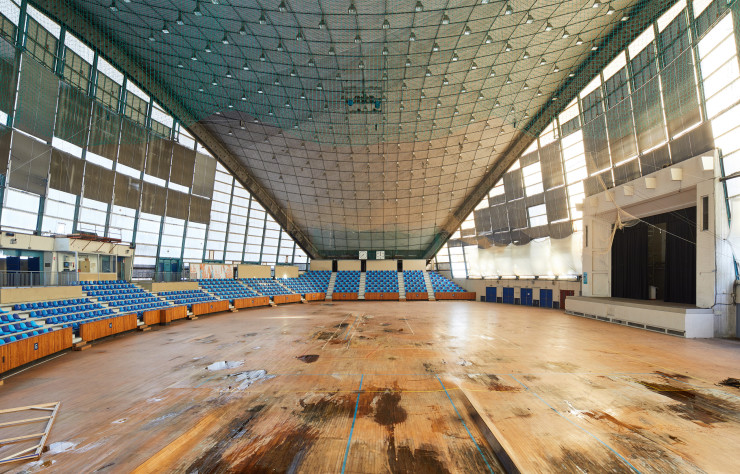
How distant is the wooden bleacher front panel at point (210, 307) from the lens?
2323cm

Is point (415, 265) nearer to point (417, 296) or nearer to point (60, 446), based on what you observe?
point (417, 296)

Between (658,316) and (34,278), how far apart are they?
99.2ft

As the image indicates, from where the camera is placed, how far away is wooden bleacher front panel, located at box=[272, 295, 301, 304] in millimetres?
32859

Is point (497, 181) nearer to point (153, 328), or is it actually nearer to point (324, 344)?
point (324, 344)

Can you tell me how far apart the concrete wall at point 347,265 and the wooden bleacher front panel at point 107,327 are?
94.3ft

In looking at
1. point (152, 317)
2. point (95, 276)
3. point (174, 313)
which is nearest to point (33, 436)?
point (152, 317)

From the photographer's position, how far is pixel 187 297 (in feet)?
79.6

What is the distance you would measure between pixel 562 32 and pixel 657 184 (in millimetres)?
10108

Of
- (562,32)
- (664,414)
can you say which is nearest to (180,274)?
(664,414)

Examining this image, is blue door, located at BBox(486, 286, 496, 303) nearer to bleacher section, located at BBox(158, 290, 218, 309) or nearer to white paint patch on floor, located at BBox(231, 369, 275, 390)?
bleacher section, located at BBox(158, 290, 218, 309)

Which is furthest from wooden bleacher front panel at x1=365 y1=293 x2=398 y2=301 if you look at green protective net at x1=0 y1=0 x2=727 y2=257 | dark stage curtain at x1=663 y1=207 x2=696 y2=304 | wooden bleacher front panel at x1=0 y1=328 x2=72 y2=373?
wooden bleacher front panel at x1=0 y1=328 x2=72 y2=373

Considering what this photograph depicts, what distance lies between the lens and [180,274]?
1062 inches

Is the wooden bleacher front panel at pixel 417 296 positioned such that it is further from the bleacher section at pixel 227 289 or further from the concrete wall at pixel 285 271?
the bleacher section at pixel 227 289

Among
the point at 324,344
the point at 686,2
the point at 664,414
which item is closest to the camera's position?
the point at 664,414
